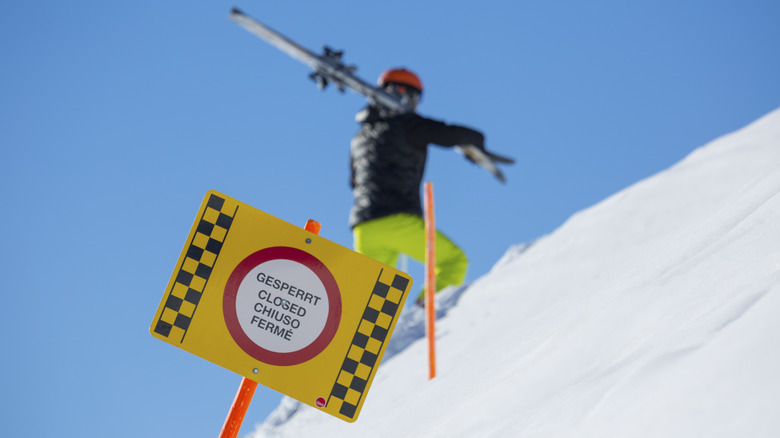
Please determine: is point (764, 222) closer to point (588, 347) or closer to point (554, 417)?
point (588, 347)

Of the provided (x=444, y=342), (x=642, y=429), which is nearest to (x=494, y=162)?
(x=444, y=342)

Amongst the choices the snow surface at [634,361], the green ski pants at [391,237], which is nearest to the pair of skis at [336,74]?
the green ski pants at [391,237]

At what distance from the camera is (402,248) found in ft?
17.4

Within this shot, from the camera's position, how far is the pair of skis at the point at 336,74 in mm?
5523

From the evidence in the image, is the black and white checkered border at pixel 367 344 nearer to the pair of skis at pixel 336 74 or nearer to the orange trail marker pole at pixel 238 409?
the orange trail marker pole at pixel 238 409

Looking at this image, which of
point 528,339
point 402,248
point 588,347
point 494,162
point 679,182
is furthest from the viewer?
point 679,182

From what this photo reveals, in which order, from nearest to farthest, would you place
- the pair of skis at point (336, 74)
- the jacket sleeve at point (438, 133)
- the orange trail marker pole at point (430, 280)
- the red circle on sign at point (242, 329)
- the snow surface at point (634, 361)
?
the snow surface at point (634, 361) < the red circle on sign at point (242, 329) < the orange trail marker pole at point (430, 280) < the jacket sleeve at point (438, 133) < the pair of skis at point (336, 74)

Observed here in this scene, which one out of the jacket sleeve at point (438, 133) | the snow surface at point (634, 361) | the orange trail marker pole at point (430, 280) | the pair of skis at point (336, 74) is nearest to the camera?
the snow surface at point (634, 361)

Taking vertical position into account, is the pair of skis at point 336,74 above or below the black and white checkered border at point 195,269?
above

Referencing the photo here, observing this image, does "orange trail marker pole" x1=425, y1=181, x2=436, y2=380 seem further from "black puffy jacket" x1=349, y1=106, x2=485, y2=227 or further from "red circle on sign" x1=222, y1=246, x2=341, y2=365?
"red circle on sign" x1=222, y1=246, x2=341, y2=365

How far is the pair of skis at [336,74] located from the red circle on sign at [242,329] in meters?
3.26

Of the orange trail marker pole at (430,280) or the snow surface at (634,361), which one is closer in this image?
the snow surface at (634,361)

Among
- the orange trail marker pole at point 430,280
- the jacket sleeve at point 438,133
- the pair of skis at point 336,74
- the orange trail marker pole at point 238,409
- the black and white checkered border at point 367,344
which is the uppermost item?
the pair of skis at point 336,74

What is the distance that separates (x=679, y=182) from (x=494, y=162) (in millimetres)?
2567
